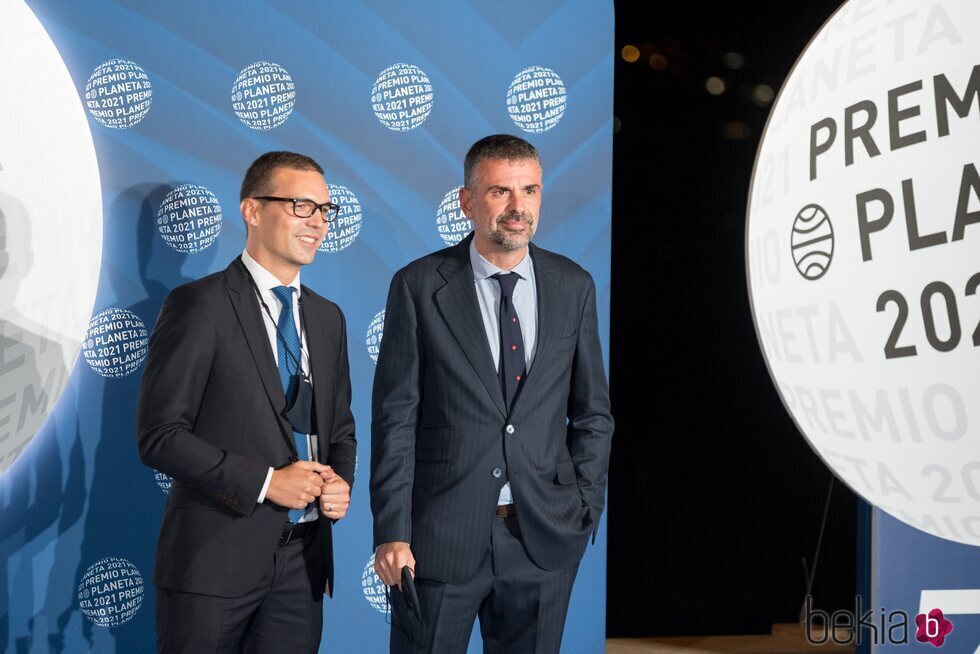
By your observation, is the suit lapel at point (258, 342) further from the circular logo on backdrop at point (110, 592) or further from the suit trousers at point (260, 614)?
the circular logo on backdrop at point (110, 592)

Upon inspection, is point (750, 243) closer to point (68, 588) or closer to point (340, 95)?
point (340, 95)

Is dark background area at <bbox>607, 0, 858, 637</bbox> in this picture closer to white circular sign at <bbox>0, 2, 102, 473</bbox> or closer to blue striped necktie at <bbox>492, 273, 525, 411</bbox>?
blue striped necktie at <bbox>492, 273, 525, 411</bbox>

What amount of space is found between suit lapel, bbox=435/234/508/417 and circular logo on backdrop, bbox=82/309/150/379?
4.00 ft

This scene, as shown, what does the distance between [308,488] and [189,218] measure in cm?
122

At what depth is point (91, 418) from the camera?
2.96 meters

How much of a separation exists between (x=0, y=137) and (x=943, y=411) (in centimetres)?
284

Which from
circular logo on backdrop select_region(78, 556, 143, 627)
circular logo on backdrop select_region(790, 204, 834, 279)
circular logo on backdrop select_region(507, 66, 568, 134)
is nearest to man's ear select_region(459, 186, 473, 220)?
circular logo on backdrop select_region(507, 66, 568, 134)

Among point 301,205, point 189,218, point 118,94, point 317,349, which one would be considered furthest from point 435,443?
point 118,94

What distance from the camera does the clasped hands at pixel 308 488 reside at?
87.0 inches

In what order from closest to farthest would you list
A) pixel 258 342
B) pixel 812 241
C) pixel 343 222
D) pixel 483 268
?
pixel 258 342 → pixel 483 268 → pixel 812 241 → pixel 343 222

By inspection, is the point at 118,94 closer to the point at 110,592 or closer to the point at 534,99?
the point at 534,99

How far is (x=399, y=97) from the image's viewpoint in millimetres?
3141

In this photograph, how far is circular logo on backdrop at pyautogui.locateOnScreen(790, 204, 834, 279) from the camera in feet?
8.90

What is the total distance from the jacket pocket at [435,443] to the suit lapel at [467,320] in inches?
5.7
